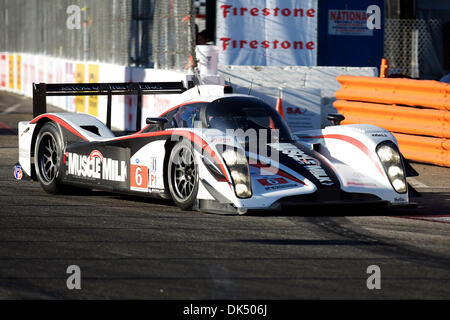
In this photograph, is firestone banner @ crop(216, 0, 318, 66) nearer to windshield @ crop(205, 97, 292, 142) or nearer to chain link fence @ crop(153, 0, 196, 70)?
chain link fence @ crop(153, 0, 196, 70)

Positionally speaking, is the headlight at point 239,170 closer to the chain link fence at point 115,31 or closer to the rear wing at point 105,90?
the rear wing at point 105,90

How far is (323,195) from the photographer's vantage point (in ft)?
27.7

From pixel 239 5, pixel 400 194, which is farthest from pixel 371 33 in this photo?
pixel 400 194

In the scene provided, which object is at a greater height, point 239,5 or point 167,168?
point 239,5

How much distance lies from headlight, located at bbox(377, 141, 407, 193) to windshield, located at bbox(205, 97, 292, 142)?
91cm

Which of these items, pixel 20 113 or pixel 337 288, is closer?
pixel 337 288

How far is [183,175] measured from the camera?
878 centimetres

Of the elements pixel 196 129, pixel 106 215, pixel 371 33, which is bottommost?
pixel 106 215

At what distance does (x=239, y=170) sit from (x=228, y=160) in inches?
5.1

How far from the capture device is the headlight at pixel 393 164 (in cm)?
884
